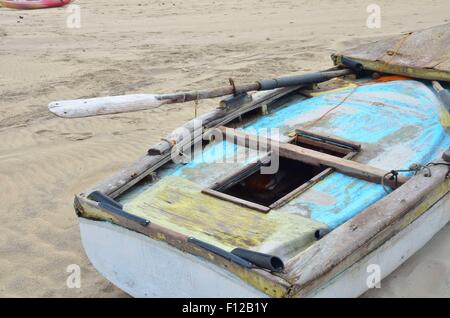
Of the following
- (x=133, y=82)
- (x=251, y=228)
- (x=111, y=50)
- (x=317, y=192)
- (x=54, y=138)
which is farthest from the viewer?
(x=111, y=50)

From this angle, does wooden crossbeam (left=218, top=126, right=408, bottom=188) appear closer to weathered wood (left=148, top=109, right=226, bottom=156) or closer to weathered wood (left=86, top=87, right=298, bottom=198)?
weathered wood (left=148, top=109, right=226, bottom=156)

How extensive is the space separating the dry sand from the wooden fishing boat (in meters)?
0.60

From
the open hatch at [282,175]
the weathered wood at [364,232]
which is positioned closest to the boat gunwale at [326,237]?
the weathered wood at [364,232]

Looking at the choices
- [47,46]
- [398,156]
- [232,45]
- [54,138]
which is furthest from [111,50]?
[398,156]

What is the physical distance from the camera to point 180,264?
10.2 ft

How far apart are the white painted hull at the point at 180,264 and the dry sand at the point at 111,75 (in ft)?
1.21

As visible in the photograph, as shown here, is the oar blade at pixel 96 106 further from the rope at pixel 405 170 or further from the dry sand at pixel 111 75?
the rope at pixel 405 170

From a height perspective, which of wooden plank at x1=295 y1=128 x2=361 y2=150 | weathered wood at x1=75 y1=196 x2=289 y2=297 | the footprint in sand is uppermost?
wooden plank at x1=295 y1=128 x2=361 y2=150

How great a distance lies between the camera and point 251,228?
3.22 m

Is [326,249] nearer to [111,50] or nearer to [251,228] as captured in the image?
[251,228]

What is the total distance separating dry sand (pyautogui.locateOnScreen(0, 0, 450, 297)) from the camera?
13.8 feet

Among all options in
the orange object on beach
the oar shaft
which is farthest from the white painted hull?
the orange object on beach

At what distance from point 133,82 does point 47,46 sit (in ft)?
11.8
